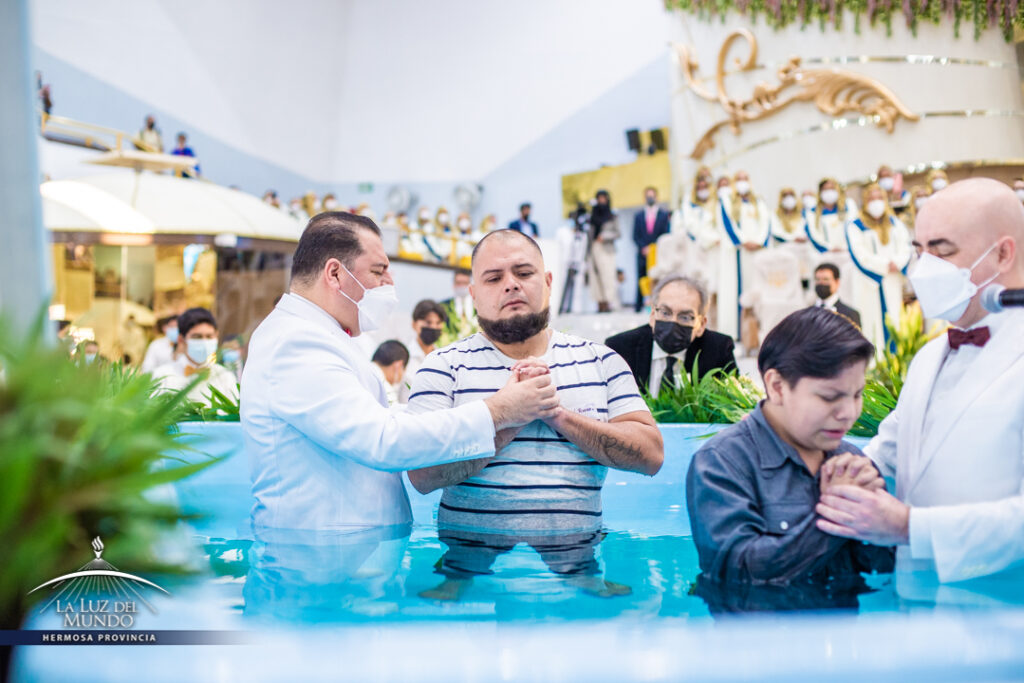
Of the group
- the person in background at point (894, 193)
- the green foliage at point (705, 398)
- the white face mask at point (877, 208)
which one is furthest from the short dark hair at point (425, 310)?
the person in background at point (894, 193)

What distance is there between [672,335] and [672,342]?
0.15 ft

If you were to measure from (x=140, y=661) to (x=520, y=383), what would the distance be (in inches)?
49.6

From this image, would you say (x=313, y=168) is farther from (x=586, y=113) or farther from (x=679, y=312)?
(x=679, y=312)

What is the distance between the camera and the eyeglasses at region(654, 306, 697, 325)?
4.85 meters

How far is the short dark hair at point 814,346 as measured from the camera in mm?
2021

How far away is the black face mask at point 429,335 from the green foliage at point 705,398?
2.70m

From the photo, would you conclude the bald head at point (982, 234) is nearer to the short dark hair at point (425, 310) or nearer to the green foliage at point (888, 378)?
the green foliage at point (888, 378)

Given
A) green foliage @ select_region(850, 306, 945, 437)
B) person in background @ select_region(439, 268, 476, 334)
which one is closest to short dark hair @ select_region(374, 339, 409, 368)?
person in background @ select_region(439, 268, 476, 334)

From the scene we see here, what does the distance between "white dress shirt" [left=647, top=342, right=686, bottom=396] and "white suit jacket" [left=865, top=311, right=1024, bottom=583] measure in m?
2.62

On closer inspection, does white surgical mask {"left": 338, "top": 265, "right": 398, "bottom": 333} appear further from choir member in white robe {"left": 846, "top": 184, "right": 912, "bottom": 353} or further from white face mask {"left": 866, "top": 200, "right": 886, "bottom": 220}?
white face mask {"left": 866, "top": 200, "right": 886, "bottom": 220}

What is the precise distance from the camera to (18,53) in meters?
1.58

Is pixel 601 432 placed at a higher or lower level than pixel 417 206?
lower

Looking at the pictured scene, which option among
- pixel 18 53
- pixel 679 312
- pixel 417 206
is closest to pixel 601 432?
pixel 18 53

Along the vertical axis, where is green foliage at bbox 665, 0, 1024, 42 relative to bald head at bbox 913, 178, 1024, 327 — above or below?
above
